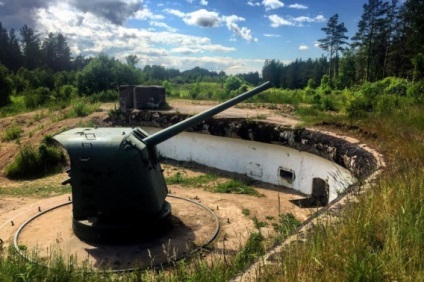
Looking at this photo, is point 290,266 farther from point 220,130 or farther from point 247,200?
point 220,130

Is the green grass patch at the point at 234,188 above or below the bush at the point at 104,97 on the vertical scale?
below

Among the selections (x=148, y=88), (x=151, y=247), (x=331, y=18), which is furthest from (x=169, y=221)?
(x=331, y=18)

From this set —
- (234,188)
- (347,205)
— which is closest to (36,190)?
(234,188)

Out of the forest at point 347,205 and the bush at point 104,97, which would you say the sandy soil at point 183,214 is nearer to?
the forest at point 347,205

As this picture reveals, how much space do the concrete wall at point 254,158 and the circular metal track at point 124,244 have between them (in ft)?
9.92

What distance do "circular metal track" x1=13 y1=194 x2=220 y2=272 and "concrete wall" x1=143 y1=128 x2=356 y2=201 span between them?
302 centimetres

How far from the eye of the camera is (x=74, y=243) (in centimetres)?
514

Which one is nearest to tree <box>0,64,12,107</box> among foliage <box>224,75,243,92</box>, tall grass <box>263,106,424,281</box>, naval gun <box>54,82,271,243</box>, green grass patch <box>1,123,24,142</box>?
green grass patch <box>1,123,24,142</box>

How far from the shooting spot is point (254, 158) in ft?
32.0

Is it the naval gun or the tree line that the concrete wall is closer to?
the naval gun

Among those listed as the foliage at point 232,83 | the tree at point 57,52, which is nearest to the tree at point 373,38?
the foliage at point 232,83

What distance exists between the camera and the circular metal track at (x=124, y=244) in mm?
4672

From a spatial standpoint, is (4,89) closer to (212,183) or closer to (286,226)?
(212,183)

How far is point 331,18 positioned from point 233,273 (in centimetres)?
4967
